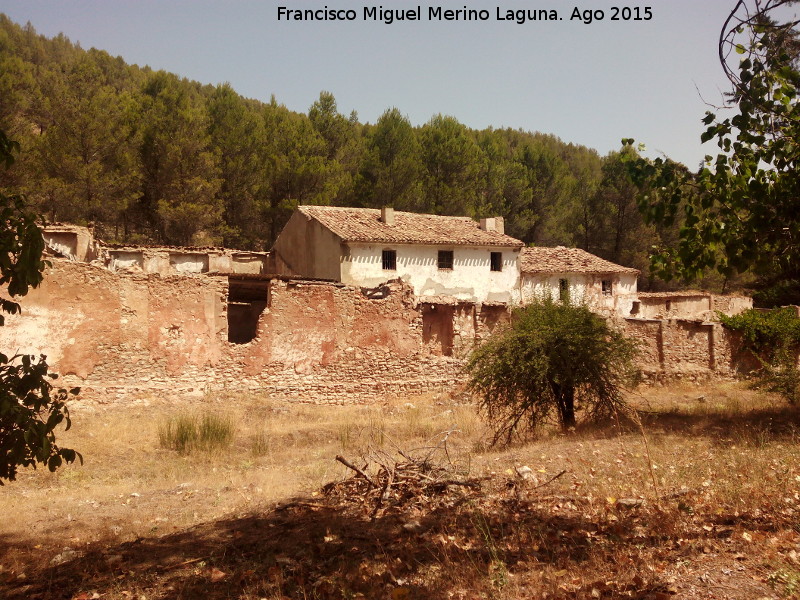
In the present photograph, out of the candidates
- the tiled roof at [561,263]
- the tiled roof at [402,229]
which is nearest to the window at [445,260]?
the tiled roof at [402,229]

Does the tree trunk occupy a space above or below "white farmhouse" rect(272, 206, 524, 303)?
below

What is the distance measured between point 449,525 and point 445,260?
24.2 m

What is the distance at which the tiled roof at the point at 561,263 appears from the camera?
33188mm

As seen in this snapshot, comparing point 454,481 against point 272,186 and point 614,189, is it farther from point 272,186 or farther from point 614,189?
point 614,189

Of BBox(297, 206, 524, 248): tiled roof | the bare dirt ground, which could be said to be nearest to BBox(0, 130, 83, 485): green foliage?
the bare dirt ground

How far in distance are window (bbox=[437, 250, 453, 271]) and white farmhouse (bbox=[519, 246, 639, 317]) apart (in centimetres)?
412

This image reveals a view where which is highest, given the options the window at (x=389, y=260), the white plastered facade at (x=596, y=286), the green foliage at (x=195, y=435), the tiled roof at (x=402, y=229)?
the tiled roof at (x=402, y=229)

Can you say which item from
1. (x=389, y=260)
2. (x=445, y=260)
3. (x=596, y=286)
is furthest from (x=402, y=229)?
(x=596, y=286)

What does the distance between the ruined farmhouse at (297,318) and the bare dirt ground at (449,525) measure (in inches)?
197

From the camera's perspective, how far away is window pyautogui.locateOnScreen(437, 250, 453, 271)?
3041 cm

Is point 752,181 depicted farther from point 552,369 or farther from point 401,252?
point 401,252

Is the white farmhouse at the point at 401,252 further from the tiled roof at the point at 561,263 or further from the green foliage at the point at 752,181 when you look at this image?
the green foliage at the point at 752,181

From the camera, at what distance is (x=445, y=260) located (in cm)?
3055

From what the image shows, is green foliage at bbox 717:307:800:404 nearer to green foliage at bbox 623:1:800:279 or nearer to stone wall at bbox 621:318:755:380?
stone wall at bbox 621:318:755:380
